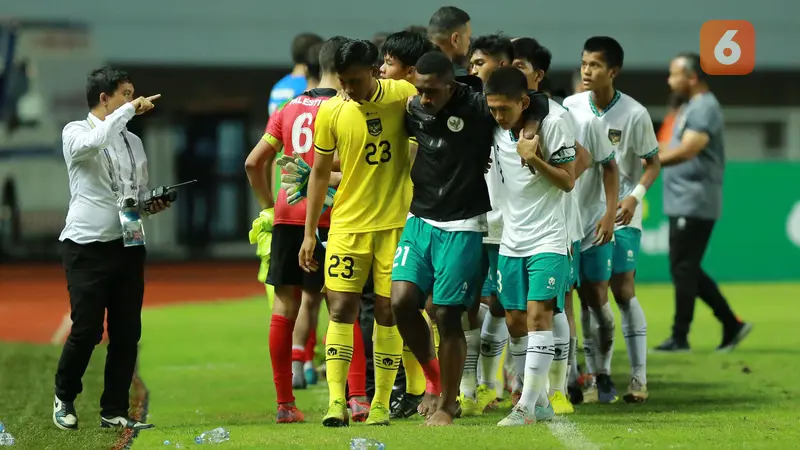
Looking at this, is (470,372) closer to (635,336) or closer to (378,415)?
(378,415)

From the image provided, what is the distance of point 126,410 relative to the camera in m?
8.80

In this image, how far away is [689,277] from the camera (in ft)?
43.8

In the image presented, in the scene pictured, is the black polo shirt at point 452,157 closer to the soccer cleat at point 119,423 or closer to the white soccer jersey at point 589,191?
the white soccer jersey at point 589,191

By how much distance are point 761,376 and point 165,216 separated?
22.6m

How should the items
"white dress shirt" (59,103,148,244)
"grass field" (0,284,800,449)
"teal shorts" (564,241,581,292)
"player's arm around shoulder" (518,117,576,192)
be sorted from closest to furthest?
1. "grass field" (0,284,800,449)
2. "player's arm around shoulder" (518,117,576,192)
3. "white dress shirt" (59,103,148,244)
4. "teal shorts" (564,241,581,292)

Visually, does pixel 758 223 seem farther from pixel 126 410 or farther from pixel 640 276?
pixel 126 410

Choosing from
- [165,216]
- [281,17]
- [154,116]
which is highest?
[281,17]

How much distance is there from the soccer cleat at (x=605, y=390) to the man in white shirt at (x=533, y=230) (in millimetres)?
1373

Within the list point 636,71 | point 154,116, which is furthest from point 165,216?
point 636,71

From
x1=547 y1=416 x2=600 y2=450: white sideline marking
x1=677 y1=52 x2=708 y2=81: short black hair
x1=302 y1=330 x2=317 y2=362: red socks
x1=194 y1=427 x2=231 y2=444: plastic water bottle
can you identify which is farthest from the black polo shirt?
x1=677 y1=52 x2=708 y2=81: short black hair

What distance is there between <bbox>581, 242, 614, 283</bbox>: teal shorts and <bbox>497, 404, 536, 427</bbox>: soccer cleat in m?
1.74

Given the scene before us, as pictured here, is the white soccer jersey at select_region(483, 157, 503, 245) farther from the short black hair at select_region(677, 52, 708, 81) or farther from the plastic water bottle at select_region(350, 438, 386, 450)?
the short black hair at select_region(677, 52, 708, 81)

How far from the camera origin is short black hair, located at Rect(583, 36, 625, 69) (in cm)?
960

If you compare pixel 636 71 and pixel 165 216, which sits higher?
pixel 636 71
